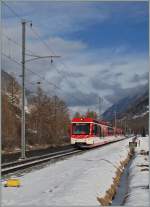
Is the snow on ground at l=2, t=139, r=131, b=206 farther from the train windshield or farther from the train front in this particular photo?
the train windshield

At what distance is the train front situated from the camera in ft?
154

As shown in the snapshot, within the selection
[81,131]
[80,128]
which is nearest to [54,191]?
[81,131]

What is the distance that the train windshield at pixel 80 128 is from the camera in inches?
1858

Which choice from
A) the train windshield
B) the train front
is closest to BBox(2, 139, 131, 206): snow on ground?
the train front

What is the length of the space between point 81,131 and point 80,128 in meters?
0.36

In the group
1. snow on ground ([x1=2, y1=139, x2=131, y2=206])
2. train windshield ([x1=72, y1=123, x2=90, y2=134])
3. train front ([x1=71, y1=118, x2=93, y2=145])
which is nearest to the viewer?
snow on ground ([x1=2, y1=139, x2=131, y2=206])

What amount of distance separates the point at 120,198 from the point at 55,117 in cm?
4770

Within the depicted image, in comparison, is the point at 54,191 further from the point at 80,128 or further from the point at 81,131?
the point at 80,128

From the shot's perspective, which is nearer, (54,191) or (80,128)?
(54,191)

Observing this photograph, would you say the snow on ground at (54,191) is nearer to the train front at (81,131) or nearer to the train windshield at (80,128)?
the train front at (81,131)

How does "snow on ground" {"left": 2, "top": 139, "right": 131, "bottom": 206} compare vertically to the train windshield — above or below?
below

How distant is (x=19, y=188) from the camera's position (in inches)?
604

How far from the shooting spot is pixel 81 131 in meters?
47.3

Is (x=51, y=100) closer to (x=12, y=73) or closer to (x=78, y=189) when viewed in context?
(x=12, y=73)
